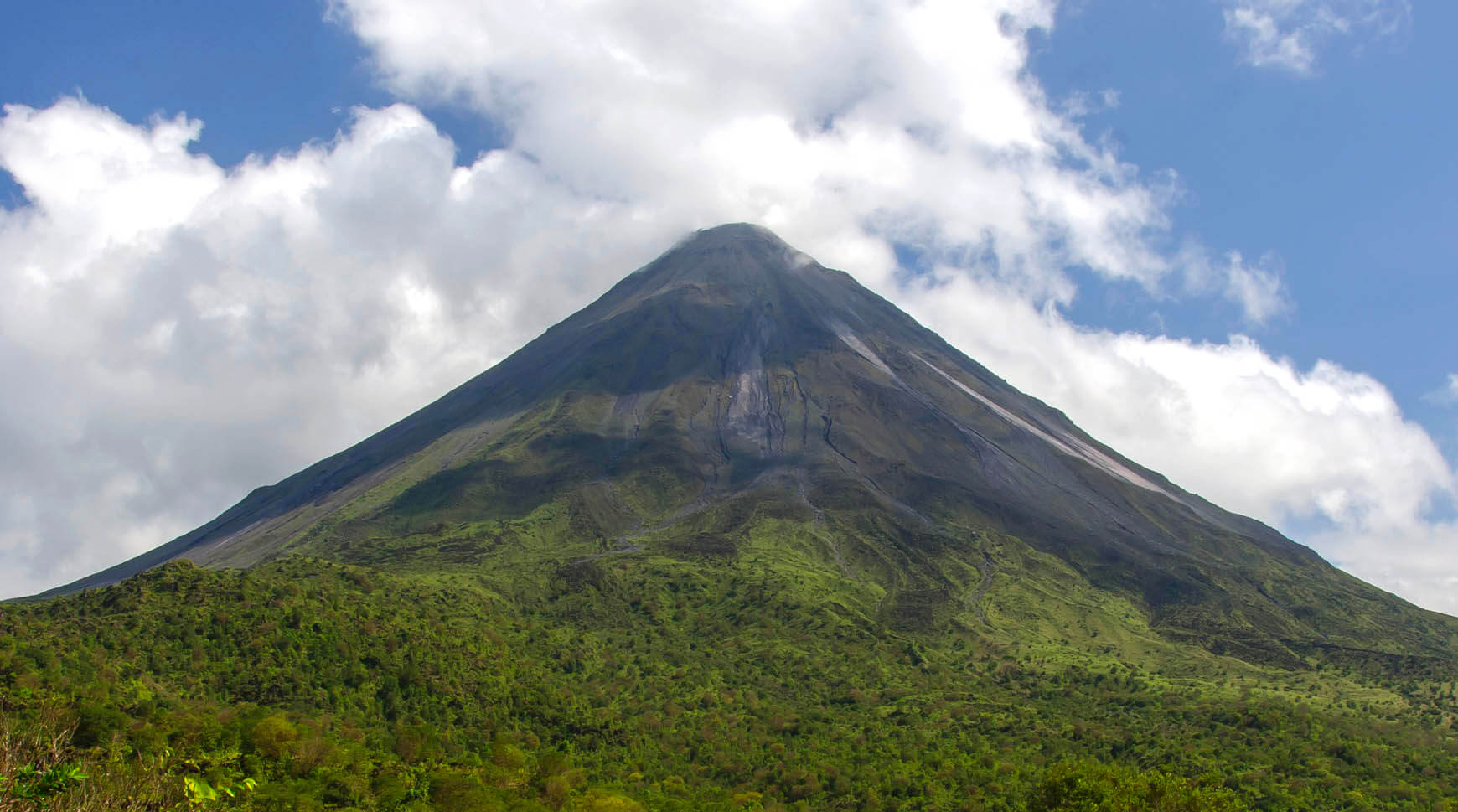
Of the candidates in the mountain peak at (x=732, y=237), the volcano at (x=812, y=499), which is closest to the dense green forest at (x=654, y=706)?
the volcano at (x=812, y=499)

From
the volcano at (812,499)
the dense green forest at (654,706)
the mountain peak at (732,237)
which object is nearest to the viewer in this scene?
the dense green forest at (654,706)

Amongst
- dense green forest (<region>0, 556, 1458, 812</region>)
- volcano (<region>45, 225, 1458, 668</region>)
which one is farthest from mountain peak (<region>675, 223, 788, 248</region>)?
dense green forest (<region>0, 556, 1458, 812</region>)

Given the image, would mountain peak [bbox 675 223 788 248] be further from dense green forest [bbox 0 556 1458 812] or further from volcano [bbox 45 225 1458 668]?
dense green forest [bbox 0 556 1458 812]

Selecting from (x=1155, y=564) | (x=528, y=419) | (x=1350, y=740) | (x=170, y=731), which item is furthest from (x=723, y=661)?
(x=528, y=419)

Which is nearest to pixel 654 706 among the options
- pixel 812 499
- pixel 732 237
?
pixel 812 499

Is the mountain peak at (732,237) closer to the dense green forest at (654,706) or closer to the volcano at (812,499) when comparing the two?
the volcano at (812,499)

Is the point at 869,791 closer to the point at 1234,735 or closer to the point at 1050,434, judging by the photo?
the point at 1234,735
